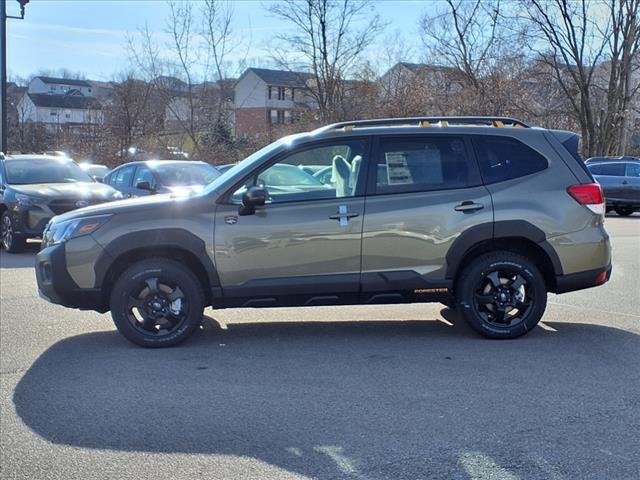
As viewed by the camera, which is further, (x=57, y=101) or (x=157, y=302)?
(x=57, y=101)

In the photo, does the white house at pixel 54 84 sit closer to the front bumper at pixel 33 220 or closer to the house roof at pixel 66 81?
the house roof at pixel 66 81

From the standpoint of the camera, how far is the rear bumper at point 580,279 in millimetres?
6055

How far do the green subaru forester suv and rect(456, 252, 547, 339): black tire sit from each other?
13 millimetres

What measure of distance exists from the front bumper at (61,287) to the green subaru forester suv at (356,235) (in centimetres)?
1

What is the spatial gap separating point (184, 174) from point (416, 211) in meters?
7.82

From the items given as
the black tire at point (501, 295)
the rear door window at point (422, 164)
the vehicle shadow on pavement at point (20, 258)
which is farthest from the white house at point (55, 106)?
the black tire at point (501, 295)

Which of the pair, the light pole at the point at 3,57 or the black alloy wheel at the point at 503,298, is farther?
the light pole at the point at 3,57

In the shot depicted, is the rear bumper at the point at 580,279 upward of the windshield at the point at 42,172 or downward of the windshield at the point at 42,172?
downward

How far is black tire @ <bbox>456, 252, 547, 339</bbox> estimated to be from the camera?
600 centimetres

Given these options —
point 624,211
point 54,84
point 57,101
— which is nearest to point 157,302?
point 624,211

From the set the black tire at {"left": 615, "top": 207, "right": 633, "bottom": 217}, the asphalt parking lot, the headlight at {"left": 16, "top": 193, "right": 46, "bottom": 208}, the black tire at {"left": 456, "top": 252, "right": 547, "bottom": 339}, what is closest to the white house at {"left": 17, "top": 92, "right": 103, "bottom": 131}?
the black tire at {"left": 615, "top": 207, "right": 633, "bottom": 217}

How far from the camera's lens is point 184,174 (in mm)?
12828

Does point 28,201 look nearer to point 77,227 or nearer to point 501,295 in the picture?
point 77,227

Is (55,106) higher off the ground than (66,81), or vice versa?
(66,81)
